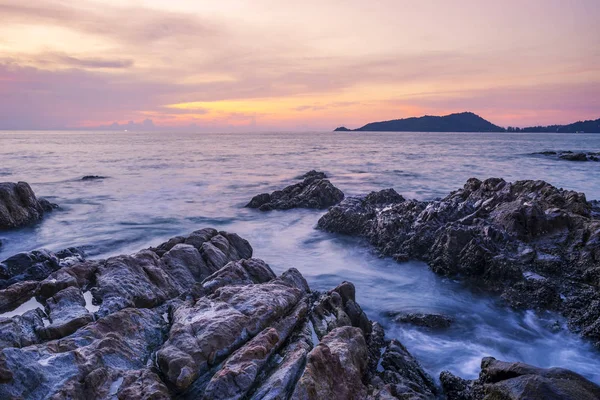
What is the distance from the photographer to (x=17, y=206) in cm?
1342

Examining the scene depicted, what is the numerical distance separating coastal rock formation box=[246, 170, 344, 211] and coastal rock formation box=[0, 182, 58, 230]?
8359 millimetres

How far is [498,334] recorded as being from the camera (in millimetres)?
7078

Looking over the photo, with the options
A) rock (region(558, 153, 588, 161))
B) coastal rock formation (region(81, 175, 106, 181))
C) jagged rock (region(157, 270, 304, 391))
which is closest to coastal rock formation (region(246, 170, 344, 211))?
jagged rock (region(157, 270, 304, 391))

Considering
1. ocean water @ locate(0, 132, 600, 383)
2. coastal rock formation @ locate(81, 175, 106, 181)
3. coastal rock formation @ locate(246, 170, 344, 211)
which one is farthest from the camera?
coastal rock formation @ locate(81, 175, 106, 181)

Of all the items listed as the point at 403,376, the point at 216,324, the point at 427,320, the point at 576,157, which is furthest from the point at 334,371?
the point at 576,157

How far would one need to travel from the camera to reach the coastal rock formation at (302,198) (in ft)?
55.5

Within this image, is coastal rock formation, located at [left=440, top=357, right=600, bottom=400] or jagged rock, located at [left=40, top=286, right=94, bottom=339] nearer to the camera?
coastal rock formation, located at [left=440, top=357, right=600, bottom=400]

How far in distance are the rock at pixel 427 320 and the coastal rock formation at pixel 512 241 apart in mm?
1618

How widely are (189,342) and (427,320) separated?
4.62 meters

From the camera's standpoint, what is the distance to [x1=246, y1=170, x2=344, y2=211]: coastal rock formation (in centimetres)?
1691

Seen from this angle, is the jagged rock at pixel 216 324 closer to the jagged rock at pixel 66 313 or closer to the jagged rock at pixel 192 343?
the jagged rock at pixel 192 343

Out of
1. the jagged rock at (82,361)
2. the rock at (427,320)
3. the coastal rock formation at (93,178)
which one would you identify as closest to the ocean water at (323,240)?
the rock at (427,320)

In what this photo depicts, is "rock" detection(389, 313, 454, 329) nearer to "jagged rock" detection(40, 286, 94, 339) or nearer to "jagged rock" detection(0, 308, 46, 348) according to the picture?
"jagged rock" detection(40, 286, 94, 339)

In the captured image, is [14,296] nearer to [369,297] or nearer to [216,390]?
[216,390]
